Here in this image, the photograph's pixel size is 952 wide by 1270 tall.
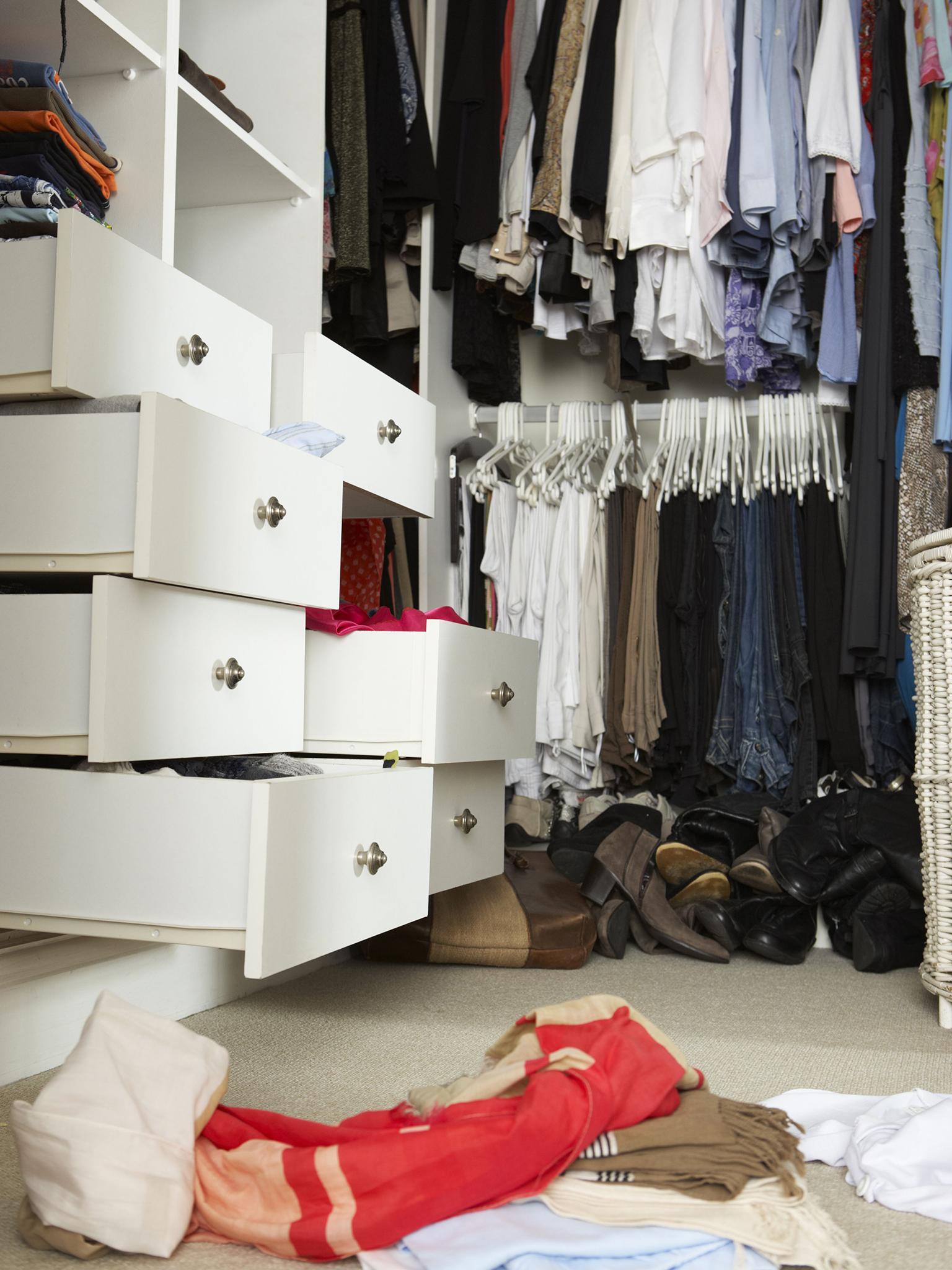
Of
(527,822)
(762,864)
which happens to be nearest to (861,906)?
(762,864)

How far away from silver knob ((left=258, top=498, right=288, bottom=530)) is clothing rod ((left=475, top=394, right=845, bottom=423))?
1.80 meters

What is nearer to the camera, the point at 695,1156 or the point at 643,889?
the point at 695,1156

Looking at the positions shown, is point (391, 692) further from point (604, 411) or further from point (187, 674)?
point (604, 411)

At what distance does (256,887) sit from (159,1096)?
231 mm

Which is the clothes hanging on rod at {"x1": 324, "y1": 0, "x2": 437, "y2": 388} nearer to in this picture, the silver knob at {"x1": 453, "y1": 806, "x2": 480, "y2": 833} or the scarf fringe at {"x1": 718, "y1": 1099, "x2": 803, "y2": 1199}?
the silver knob at {"x1": 453, "y1": 806, "x2": 480, "y2": 833}

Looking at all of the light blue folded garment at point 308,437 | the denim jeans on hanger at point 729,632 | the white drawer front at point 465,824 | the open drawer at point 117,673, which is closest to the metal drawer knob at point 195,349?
the light blue folded garment at point 308,437

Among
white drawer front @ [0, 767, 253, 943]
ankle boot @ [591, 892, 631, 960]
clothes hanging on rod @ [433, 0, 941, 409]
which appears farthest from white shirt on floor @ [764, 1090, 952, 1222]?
clothes hanging on rod @ [433, 0, 941, 409]

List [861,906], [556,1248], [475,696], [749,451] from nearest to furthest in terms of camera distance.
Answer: [556,1248] < [475,696] < [861,906] < [749,451]

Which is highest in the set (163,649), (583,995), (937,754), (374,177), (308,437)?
(374,177)

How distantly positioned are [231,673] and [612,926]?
1227mm

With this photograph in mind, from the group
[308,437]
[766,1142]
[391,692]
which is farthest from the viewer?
[391,692]

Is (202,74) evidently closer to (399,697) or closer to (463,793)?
(399,697)

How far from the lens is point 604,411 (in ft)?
10.6

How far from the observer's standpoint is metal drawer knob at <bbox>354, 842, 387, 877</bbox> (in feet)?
4.88
